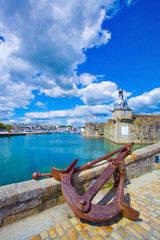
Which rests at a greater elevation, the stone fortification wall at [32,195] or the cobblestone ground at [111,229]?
the stone fortification wall at [32,195]

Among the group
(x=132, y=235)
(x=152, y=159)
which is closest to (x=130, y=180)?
(x=152, y=159)

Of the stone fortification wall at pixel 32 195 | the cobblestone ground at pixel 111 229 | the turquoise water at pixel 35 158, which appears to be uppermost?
the stone fortification wall at pixel 32 195

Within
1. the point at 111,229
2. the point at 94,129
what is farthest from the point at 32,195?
the point at 94,129

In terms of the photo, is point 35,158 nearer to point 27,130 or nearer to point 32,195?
point 32,195

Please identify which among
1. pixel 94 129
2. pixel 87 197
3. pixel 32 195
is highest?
pixel 94 129

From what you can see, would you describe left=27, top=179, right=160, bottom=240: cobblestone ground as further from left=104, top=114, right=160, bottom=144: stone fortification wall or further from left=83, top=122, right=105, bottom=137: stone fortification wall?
left=83, top=122, right=105, bottom=137: stone fortification wall

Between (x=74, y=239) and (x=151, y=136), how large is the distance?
89.5ft

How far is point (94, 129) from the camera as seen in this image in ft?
170

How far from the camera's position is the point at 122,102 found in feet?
127

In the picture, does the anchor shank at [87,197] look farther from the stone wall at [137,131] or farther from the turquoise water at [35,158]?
the stone wall at [137,131]

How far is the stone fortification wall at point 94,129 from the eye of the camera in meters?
49.3

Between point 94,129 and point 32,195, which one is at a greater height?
point 94,129

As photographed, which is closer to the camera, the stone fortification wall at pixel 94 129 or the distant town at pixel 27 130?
the stone fortification wall at pixel 94 129

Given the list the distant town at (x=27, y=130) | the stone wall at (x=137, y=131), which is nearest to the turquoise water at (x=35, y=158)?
the stone wall at (x=137, y=131)
